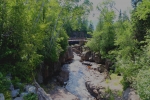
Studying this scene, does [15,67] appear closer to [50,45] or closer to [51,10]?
[50,45]

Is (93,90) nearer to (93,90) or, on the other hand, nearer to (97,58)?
(93,90)

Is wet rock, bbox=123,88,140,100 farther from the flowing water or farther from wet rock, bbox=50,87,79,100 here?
wet rock, bbox=50,87,79,100

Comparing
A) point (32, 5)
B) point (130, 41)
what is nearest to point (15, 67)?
point (32, 5)

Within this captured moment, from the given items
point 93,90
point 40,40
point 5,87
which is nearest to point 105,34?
point 93,90

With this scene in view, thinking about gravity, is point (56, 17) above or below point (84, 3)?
below

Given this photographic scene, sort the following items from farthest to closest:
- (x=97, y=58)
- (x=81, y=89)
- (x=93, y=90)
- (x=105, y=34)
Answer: (x=97, y=58) → (x=105, y=34) → (x=81, y=89) → (x=93, y=90)

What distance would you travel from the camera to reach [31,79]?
11.2 meters

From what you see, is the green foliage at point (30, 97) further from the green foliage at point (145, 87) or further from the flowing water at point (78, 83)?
the flowing water at point (78, 83)

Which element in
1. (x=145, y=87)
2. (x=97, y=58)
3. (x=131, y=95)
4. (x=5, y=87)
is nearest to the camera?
(x=5, y=87)

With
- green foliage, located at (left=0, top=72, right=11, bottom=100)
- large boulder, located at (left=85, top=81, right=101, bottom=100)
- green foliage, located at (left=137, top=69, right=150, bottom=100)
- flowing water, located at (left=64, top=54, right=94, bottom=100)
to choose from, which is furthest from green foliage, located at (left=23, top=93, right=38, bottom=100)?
flowing water, located at (left=64, top=54, right=94, bottom=100)


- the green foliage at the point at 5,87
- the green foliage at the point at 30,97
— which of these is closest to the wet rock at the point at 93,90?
the green foliage at the point at 30,97

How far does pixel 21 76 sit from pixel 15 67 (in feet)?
2.11

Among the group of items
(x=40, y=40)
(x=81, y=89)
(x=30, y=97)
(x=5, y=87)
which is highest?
(x=40, y=40)

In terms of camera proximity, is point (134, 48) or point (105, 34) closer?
point (134, 48)
